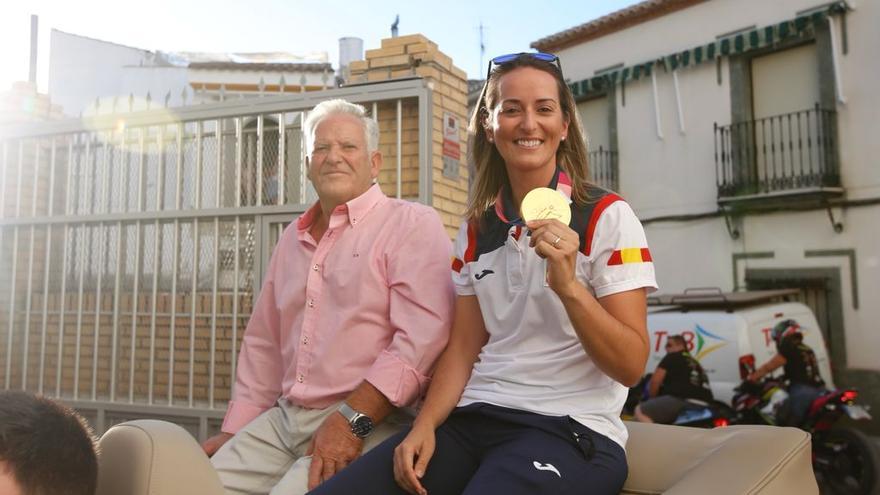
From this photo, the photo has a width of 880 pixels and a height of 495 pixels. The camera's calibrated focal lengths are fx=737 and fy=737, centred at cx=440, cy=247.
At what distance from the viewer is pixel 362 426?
2125 millimetres

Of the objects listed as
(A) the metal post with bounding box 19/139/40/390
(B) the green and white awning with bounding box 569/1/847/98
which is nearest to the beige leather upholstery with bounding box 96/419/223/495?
(A) the metal post with bounding box 19/139/40/390

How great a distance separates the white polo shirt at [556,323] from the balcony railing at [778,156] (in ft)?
39.9

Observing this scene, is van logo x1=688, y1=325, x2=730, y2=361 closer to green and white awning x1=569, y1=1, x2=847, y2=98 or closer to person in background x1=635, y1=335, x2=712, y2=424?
person in background x1=635, y1=335, x2=712, y2=424

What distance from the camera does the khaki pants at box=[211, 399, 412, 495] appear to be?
2.24m

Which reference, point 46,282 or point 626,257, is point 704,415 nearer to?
point 626,257

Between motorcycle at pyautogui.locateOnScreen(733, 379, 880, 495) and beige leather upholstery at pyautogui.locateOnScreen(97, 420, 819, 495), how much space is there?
487 cm

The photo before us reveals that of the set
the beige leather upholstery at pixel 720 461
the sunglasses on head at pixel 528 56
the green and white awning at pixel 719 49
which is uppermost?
the green and white awning at pixel 719 49

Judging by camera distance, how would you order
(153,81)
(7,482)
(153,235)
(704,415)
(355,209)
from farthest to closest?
(153,81) < (704,415) < (153,235) < (355,209) < (7,482)

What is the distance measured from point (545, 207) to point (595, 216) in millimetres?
145

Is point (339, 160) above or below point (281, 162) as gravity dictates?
below

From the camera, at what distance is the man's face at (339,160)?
2.53m

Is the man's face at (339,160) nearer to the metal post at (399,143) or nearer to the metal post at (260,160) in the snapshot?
the metal post at (399,143)

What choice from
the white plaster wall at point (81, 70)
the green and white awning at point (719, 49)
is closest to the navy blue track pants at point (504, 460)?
the green and white awning at point (719, 49)

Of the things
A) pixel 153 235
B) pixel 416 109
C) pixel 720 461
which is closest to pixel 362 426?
pixel 720 461
